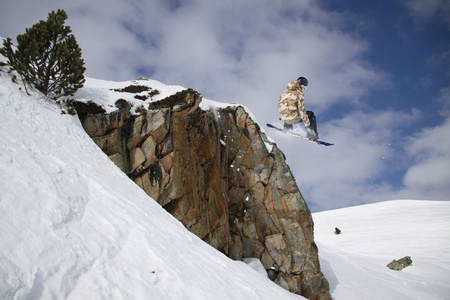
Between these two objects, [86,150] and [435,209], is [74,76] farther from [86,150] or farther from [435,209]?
[435,209]

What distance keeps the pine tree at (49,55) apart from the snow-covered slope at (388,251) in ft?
76.0

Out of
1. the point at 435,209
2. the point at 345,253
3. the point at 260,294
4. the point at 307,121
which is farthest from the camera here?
the point at 435,209

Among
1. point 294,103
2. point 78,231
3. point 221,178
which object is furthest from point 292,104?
point 78,231

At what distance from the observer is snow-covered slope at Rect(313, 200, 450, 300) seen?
68.9ft

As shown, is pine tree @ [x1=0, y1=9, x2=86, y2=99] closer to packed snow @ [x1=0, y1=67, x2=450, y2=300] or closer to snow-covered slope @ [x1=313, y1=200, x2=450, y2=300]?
packed snow @ [x1=0, y1=67, x2=450, y2=300]

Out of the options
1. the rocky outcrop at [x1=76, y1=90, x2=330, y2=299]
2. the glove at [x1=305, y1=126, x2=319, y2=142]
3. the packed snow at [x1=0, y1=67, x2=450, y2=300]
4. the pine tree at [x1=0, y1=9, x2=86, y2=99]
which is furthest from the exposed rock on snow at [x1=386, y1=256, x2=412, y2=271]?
the pine tree at [x1=0, y1=9, x2=86, y2=99]

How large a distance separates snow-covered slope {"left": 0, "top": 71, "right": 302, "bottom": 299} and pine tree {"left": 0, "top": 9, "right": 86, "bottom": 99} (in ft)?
13.8

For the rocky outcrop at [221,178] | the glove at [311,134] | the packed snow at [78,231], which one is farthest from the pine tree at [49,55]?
the glove at [311,134]

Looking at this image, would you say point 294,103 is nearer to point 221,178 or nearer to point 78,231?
point 221,178

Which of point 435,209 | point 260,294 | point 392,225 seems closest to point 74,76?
point 260,294

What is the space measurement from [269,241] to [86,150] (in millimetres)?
14800

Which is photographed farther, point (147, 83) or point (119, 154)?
point (147, 83)

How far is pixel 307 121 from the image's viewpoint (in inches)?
649

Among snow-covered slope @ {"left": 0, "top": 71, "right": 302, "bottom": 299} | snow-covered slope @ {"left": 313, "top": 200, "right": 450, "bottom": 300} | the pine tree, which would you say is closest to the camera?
snow-covered slope @ {"left": 0, "top": 71, "right": 302, "bottom": 299}
